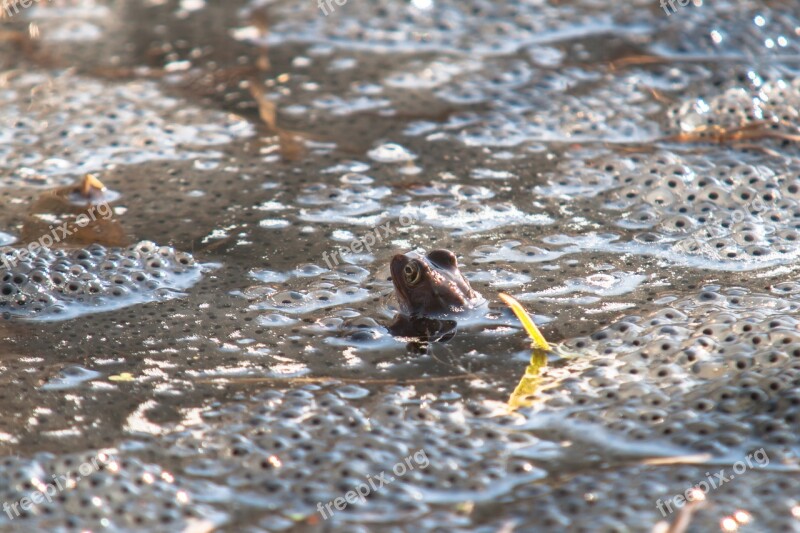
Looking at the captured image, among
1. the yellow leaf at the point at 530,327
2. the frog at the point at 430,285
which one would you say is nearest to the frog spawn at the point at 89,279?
the frog at the point at 430,285

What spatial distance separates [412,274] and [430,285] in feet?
0.22

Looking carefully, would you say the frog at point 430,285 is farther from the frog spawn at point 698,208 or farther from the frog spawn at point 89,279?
the frog spawn at point 89,279

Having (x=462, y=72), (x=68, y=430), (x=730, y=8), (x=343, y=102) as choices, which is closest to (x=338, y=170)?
(x=343, y=102)

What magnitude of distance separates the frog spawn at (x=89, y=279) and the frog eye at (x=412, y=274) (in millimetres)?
821

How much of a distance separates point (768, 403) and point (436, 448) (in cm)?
94

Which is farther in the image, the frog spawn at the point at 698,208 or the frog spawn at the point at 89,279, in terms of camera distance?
the frog spawn at the point at 698,208

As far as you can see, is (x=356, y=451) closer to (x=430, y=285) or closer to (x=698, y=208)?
(x=430, y=285)

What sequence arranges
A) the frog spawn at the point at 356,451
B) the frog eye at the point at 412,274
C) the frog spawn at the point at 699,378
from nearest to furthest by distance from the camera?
the frog spawn at the point at 356,451, the frog spawn at the point at 699,378, the frog eye at the point at 412,274

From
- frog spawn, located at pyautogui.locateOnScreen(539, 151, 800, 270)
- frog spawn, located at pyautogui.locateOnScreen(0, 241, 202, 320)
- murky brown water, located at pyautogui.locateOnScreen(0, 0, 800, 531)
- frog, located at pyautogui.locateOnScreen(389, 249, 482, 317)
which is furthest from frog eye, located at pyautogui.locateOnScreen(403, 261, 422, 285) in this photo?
frog spawn, located at pyautogui.locateOnScreen(0, 241, 202, 320)

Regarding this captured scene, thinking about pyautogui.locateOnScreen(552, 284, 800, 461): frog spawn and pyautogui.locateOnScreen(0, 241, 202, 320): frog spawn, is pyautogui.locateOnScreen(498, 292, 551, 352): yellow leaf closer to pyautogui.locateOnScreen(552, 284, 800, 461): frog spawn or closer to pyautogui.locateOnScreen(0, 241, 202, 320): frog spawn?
pyautogui.locateOnScreen(552, 284, 800, 461): frog spawn

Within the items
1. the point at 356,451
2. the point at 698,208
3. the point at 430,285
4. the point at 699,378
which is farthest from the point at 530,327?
the point at 698,208

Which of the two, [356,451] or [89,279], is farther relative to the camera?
[89,279]

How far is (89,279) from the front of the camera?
3.52 meters

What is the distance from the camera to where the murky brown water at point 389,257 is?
8.50ft
